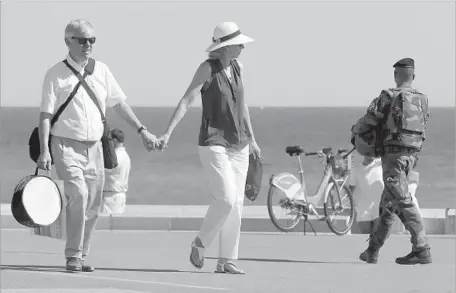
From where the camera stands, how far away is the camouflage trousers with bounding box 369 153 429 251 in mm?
13125

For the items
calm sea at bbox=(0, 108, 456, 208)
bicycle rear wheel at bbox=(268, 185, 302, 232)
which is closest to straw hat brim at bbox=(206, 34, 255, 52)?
bicycle rear wheel at bbox=(268, 185, 302, 232)

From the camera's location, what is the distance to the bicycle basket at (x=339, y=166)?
61.7 ft

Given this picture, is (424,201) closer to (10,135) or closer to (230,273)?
(230,273)

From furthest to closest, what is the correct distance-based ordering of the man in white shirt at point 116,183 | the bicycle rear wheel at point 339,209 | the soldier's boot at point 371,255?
the man in white shirt at point 116,183 → the bicycle rear wheel at point 339,209 → the soldier's boot at point 371,255

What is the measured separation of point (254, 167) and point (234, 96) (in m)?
0.82

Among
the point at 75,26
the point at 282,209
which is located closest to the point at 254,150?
the point at 75,26

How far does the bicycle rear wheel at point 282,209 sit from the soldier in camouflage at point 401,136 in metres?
5.01

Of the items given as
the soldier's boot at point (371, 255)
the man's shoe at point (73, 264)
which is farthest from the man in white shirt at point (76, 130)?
the soldier's boot at point (371, 255)

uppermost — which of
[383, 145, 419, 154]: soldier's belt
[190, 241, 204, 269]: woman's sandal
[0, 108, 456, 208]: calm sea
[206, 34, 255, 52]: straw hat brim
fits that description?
[0, 108, 456, 208]: calm sea

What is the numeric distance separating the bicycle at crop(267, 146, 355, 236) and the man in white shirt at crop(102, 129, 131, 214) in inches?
82.3

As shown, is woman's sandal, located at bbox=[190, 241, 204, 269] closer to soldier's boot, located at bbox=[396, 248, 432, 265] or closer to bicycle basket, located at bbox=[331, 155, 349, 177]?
soldier's boot, located at bbox=[396, 248, 432, 265]

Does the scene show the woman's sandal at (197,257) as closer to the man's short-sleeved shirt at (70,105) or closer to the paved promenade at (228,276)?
the paved promenade at (228,276)

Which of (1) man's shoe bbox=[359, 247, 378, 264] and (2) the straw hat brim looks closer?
(2) the straw hat brim

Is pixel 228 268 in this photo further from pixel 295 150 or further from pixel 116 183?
pixel 116 183
